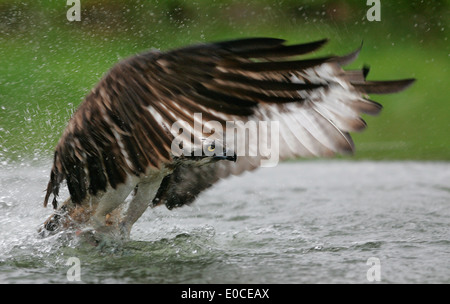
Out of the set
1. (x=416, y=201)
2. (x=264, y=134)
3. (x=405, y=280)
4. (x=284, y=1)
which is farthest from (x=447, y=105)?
(x=405, y=280)

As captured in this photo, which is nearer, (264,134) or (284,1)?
(264,134)

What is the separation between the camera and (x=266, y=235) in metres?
4.84

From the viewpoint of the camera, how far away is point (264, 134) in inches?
180

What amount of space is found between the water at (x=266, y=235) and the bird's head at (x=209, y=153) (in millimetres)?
598

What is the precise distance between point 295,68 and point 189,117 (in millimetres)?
583

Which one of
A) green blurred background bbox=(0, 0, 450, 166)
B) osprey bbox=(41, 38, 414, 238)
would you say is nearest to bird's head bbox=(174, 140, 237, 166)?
osprey bbox=(41, 38, 414, 238)

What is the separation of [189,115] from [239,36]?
26.9 ft

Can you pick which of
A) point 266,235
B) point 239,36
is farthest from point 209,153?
point 239,36

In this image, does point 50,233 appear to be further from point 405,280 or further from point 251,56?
point 405,280

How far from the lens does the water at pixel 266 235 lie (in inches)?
152

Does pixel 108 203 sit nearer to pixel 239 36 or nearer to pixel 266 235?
pixel 266 235
